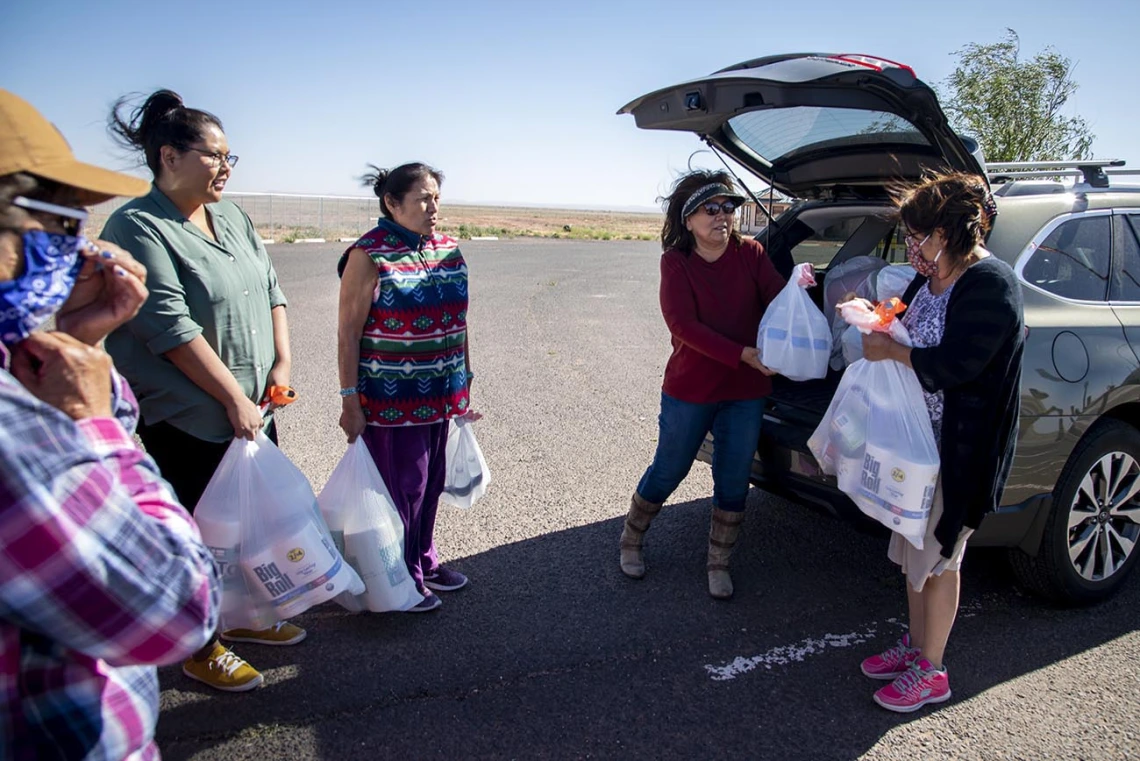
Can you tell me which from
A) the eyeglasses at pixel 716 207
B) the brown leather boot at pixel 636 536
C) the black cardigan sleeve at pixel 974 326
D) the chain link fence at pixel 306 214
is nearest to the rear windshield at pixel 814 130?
the eyeglasses at pixel 716 207

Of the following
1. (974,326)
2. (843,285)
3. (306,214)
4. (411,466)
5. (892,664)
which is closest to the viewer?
(974,326)

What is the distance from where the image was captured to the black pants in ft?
9.70

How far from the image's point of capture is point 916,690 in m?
2.96

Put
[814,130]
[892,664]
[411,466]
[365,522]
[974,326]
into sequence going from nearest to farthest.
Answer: [974,326]
[892,664]
[365,522]
[411,466]
[814,130]

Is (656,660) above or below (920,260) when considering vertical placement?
below

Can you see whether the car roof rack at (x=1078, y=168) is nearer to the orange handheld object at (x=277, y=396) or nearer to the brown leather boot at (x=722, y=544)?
the brown leather boot at (x=722, y=544)

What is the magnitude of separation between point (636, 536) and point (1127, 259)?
2.61 metres

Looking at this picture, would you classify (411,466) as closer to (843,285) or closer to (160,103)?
(160,103)

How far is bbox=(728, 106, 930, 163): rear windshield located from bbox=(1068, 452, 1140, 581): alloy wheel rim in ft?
5.32

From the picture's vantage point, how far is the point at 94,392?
1324 mm

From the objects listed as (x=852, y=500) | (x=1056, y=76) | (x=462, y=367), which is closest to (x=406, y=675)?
(x=462, y=367)

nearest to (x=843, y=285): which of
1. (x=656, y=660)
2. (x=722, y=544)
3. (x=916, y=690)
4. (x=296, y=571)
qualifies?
(x=722, y=544)

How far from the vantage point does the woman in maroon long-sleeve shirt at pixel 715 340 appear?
3592 mm

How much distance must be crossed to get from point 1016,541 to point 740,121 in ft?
7.71
